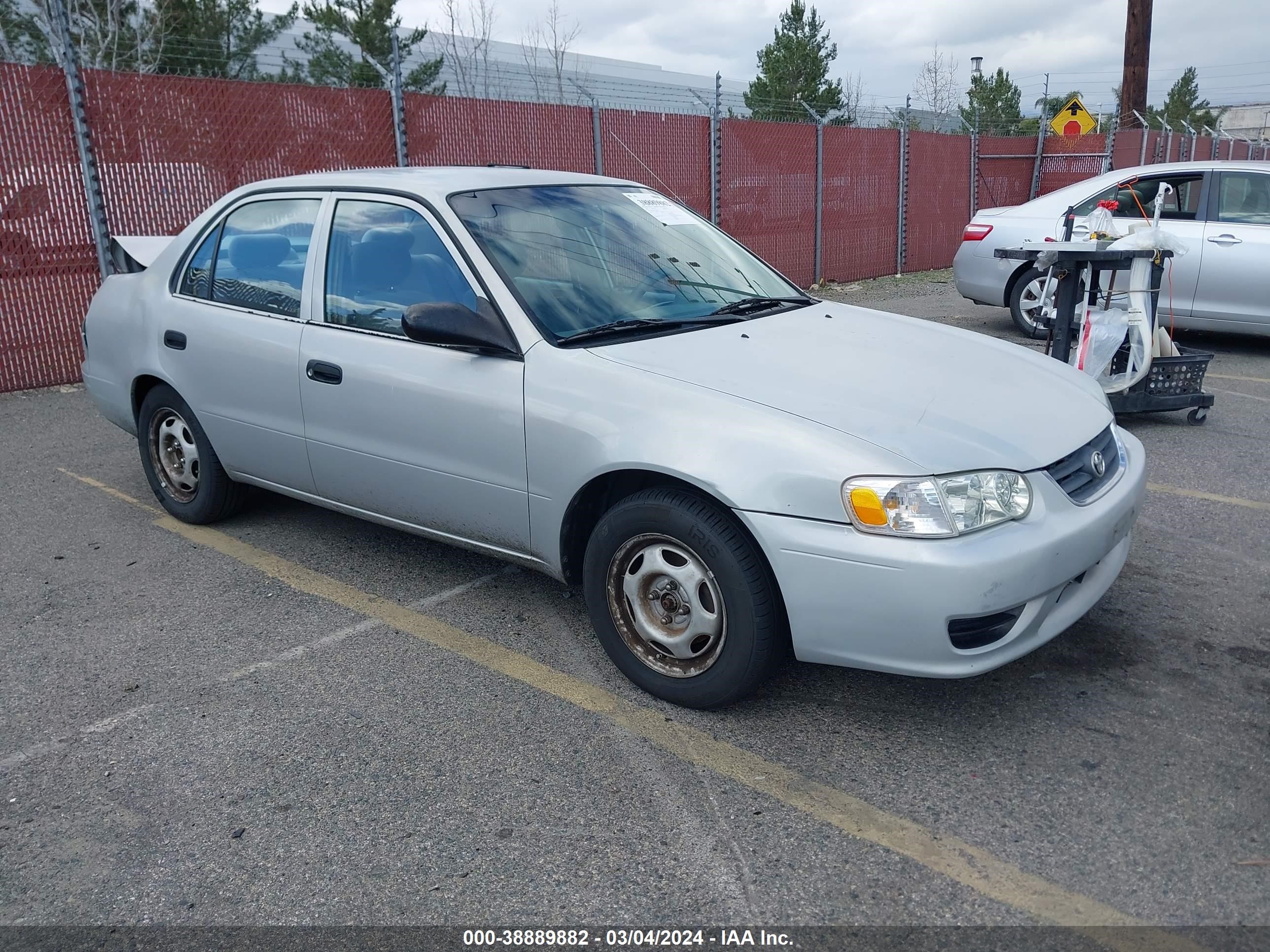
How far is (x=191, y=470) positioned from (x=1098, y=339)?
527cm

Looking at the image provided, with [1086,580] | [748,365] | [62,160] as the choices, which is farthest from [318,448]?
[62,160]

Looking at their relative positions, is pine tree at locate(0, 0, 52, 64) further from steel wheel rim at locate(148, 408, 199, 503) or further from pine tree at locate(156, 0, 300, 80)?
steel wheel rim at locate(148, 408, 199, 503)

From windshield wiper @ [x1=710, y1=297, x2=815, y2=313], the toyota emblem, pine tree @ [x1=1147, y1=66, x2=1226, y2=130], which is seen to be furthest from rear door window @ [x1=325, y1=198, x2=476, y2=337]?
pine tree @ [x1=1147, y1=66, x2=1226, y2=130]

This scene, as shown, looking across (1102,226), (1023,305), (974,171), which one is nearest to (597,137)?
(1023,305)

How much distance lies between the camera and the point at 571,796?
2840 mm

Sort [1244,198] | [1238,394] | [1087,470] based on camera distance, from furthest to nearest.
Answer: [1244,198] → [1238,394] → [1087,470]

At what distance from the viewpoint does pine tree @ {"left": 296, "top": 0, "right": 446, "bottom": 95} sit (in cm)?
2347

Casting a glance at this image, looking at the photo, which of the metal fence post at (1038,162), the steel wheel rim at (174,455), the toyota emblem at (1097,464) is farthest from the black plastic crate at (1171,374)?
the metal fence post at (1038,162)

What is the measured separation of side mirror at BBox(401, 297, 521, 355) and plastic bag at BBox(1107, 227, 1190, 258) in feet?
14.3

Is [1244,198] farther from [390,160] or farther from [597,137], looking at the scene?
[390,160]

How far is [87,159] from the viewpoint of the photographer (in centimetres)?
831

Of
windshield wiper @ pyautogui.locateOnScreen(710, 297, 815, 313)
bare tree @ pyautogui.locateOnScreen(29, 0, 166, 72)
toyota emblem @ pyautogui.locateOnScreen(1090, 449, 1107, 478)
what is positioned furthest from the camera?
bare tree @ pyautogui.locateOnScreen(29, 0, 166, 72)

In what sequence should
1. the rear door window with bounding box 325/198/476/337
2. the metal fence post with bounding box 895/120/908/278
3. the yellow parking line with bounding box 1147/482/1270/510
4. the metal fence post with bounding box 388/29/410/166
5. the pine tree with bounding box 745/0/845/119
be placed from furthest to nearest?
1. the pine tree with bounding box 745/0/845/119
2. the metal fence post with bounding box 895/120/908/278
3. the metal fence post with bounding box 388/29/410/166
4. the yellow parking line with bounding box 1147/482/1270/510
5. the rear door window with bounding box 325/198/476/337

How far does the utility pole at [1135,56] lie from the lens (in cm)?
2061
